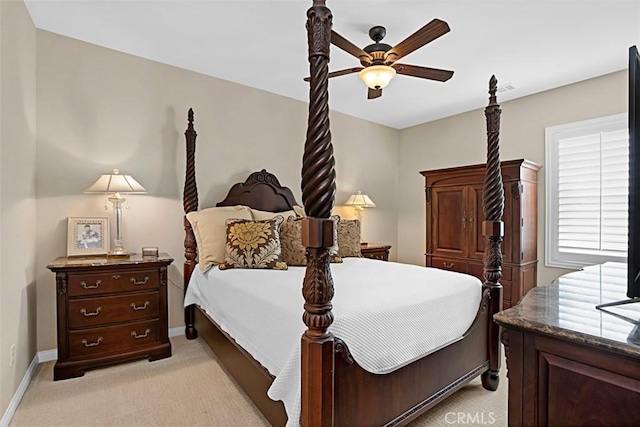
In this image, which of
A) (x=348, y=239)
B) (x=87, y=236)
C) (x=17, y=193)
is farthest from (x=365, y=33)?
(x=87, y=236)

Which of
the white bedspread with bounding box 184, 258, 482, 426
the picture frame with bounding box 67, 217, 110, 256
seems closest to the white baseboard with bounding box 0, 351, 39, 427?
the picture frame with bounding box 67, 217, 110, 256

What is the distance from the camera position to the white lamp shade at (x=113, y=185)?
2.75 metres

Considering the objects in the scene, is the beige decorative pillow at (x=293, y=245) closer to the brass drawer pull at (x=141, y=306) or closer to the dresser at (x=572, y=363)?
the brass drawer pull at (x=141, y=306)

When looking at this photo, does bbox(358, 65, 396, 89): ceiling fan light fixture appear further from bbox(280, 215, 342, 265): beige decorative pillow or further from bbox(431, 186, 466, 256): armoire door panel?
bbox(431, 186, 466, 256): armoire door panel

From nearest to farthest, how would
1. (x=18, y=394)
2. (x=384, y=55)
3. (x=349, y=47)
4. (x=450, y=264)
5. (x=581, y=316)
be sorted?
1. (x=581, y=316)
2. (x=18, y=394)
3. (x=349, y=47)
4. (x=384, y=55)
5. (x=450, y=264)

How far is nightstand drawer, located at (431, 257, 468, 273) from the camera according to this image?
412cm

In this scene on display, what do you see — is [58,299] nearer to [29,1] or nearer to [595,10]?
[29,1]

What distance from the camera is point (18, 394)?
2.17m

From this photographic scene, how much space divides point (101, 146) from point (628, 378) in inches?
143

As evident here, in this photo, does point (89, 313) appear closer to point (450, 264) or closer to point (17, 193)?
point (17, 193)
